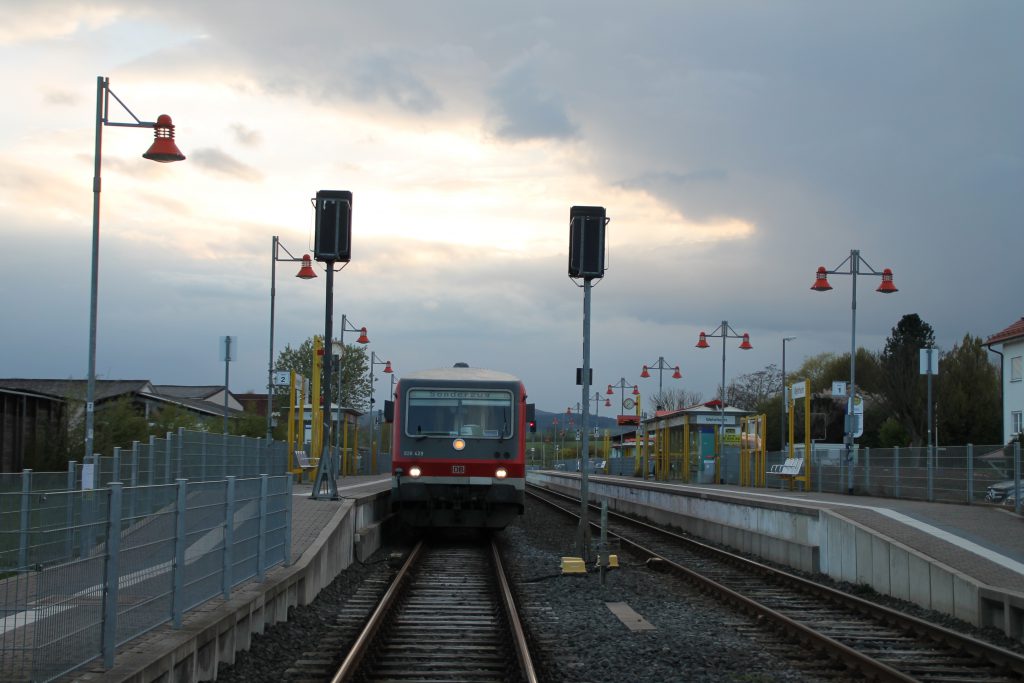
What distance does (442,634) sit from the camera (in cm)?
1162

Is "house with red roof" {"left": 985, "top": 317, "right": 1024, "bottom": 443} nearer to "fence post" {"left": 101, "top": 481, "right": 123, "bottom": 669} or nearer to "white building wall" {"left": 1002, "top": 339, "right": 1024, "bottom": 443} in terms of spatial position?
"white building wall" {"left": 1002, "top": 339, "right": 1024, "bottom": 443}

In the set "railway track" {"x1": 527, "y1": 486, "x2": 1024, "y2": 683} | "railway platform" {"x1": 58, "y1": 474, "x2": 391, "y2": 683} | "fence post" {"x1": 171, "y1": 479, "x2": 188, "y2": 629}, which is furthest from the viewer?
"railway track" {"x1": 527, "y1": 486, "x2": 1024, "y2": 683}

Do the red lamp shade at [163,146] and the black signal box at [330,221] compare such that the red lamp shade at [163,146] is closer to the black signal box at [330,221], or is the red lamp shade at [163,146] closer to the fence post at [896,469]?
the black signal box at [330,221]

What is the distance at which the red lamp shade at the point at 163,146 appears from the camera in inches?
668

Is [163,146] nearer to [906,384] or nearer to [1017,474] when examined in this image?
[1017,474]

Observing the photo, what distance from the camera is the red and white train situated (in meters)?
21.0

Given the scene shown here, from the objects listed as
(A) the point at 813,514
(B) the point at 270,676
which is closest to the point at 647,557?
(A) the point at 813,514

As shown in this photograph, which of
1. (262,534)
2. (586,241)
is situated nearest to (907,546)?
(586,241)

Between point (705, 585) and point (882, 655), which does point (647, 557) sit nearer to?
point (705, 585)

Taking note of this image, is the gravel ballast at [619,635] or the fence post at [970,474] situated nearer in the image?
the gravel ballast at [619,635]

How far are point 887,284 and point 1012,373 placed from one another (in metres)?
24.2

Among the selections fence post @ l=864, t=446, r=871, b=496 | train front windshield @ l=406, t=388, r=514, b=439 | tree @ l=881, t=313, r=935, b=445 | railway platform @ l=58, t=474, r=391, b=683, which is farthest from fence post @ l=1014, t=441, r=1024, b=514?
tree @ l=881, t=313, r=935, b=445

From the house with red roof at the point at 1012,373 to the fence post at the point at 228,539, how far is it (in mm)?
48238

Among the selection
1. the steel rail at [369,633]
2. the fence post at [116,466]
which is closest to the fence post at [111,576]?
the steel rail at [369,633]
